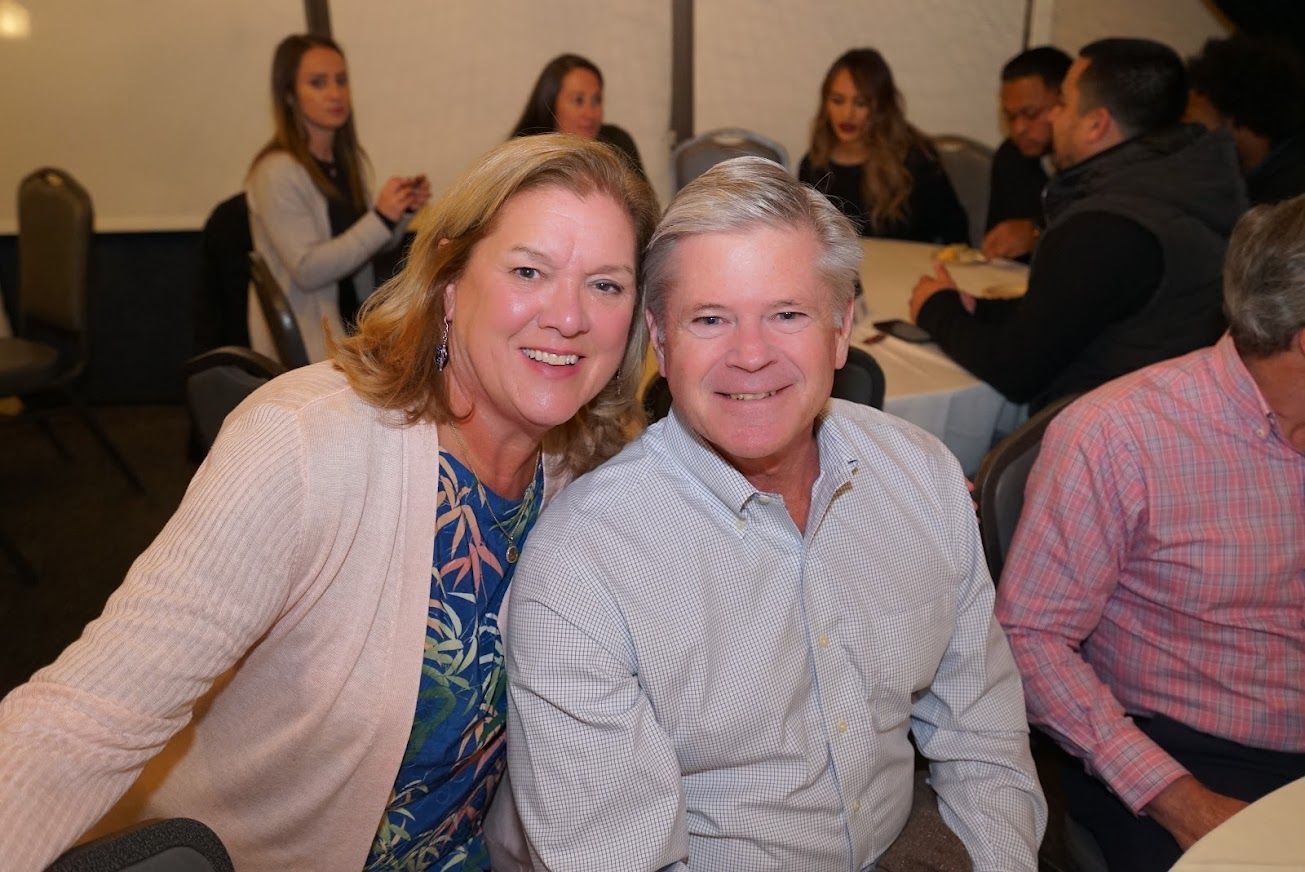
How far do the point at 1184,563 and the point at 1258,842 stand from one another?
579 mm

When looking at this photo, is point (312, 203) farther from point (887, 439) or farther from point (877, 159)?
point (887, 439)

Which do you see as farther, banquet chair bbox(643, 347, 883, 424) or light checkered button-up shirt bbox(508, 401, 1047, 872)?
banquet chair bbox(643, 347, 883, 424)

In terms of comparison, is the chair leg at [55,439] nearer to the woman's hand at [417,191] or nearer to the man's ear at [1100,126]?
the woman's hand at [417,191]

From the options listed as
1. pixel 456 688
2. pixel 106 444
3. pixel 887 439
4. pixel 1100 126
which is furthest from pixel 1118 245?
pixel 106 444

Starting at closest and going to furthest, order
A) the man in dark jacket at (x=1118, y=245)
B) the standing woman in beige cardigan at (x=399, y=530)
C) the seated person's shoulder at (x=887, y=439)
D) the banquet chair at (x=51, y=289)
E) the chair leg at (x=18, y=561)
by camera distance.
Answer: the standing woman in beige cardigan at (x=399, y=530)
the seated person's shoulder at (x=887, y=439)
the man in dark jacket at (x=1118, y=245)
the chair leg at (x=18, y=561)
the banquet chair at (x=51, y=289)

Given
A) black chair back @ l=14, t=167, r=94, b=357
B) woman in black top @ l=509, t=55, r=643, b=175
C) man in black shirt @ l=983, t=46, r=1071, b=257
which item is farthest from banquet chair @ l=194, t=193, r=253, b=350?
man in black shirt @ l=983, t=46, r=1071, b=257

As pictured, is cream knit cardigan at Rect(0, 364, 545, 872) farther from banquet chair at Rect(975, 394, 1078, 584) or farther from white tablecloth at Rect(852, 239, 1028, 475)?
white tablecloth at Rect(852, 239, 1028, 475)

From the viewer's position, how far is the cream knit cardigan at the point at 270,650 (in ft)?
3.57

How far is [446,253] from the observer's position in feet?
4.77

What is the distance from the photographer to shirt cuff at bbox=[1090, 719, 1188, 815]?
160 cm

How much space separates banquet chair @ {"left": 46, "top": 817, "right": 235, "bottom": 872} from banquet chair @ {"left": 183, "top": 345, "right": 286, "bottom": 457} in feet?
3.38

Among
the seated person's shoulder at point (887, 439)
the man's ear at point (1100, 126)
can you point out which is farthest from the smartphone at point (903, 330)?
the seated person's shoulder at point (887, 439)

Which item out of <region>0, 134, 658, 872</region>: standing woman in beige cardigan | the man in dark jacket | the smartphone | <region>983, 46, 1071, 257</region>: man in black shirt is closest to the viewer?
<region>0, 134, 658, 872</region>: standing woman in beige cardigan

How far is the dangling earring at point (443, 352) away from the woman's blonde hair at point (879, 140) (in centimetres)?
350
